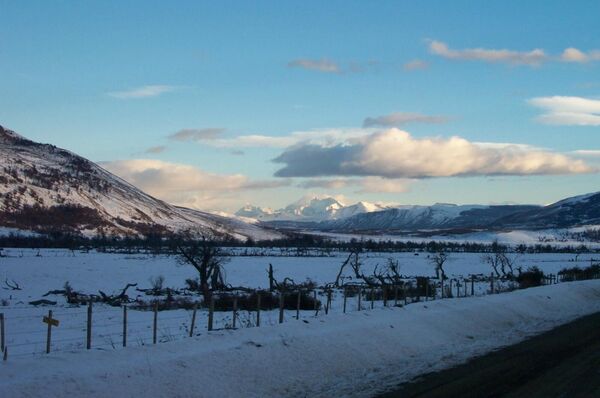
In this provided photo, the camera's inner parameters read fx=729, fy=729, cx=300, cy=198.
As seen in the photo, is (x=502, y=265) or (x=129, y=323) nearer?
(x=129, y=323)

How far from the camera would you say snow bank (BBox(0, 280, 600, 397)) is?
13.5m

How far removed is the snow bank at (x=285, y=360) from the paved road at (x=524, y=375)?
77 cm

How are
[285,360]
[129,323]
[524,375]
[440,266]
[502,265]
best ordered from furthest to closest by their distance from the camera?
1. [502,265]
2. [440,266]
3. [129,323]
4. [285,360]
5. [524,375]

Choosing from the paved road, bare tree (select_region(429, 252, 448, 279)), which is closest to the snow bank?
the paved road

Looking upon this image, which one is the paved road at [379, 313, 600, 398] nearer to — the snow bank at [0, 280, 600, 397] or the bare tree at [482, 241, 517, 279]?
the snow bank at [0, 280, 600, 397]

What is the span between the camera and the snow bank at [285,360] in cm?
1347

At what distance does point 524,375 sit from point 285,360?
5.32 metres

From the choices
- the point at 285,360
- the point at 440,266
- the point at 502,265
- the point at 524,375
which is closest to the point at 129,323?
the point at 285,360

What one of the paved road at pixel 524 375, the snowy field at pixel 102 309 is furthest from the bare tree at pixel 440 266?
the paved road at pixel 524 375

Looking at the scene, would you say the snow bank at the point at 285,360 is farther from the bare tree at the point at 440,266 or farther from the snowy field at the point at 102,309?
the bare tree at the point at 440,266

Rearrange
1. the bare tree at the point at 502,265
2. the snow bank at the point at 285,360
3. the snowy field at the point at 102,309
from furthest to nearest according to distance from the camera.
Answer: the bare tree at the point at 502,265, the snowy field at the point at 102,309, the snow bank at the point at 285,360

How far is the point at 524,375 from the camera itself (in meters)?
15.5

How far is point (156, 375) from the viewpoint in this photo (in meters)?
14.3

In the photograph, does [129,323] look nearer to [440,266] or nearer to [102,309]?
[102,309]
